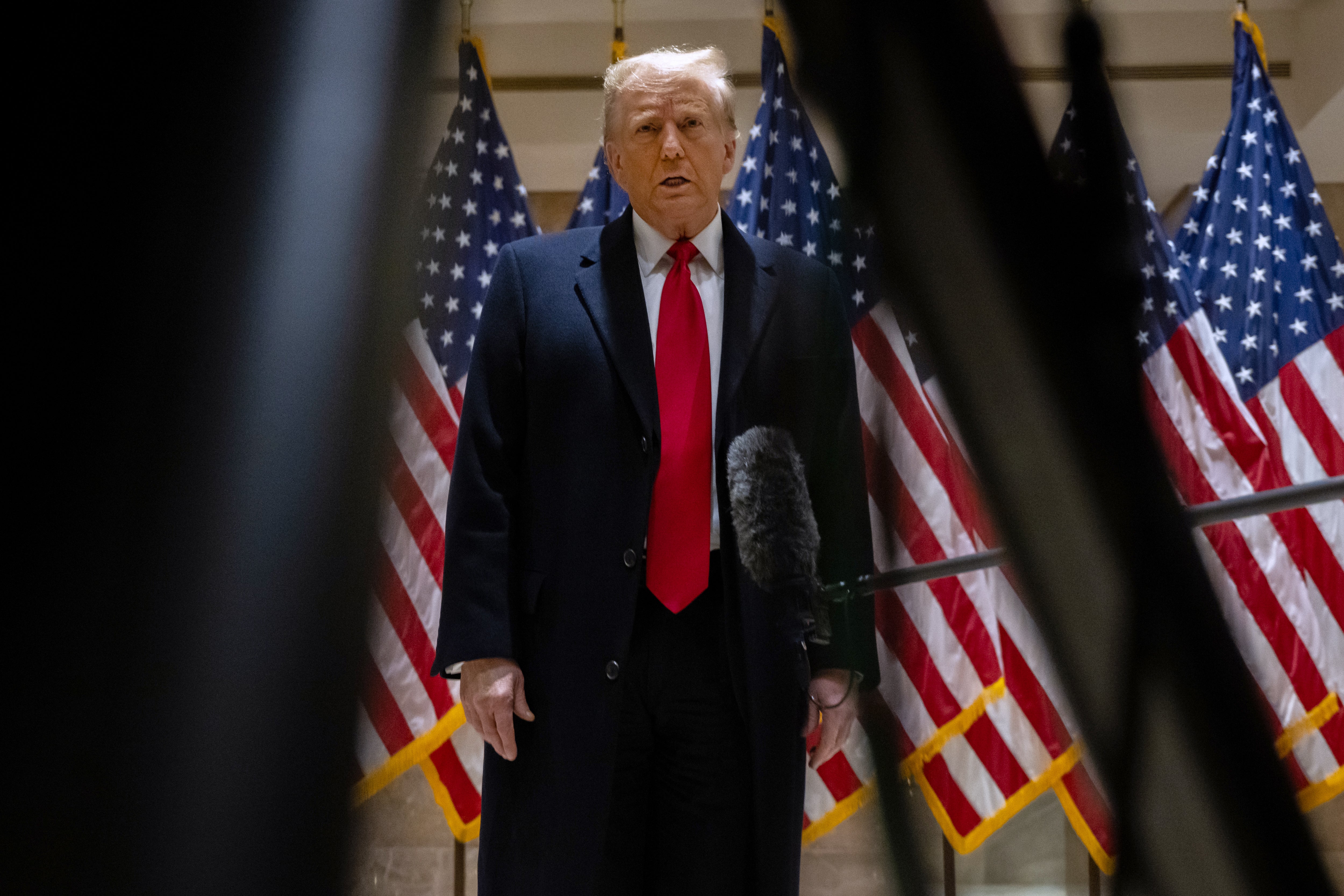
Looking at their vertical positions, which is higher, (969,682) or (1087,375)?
(969,682)

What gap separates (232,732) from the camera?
8 centimetres

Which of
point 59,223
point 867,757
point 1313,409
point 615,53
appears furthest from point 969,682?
point 59,223

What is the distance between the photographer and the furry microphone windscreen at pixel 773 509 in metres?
0.23

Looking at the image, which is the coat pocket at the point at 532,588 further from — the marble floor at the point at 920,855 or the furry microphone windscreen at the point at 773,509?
the marble floor at the point at 920,855

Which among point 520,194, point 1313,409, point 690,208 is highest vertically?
point 520,194

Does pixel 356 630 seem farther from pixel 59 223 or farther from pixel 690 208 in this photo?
pixel 690 208

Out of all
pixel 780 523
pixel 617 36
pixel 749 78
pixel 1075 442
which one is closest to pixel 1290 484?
pixel 749 78

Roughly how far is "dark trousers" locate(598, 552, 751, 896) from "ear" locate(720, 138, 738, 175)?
345 mm

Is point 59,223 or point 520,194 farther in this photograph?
point 520,194

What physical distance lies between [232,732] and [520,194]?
2119 mm

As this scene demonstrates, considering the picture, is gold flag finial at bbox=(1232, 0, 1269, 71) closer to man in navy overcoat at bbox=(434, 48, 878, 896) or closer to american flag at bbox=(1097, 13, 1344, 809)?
american flag at bbox=(1097, 13, 1344, 809)

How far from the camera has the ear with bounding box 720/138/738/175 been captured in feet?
3.14

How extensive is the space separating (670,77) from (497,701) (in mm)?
534

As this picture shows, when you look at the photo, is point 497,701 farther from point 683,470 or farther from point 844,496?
point 844,496
